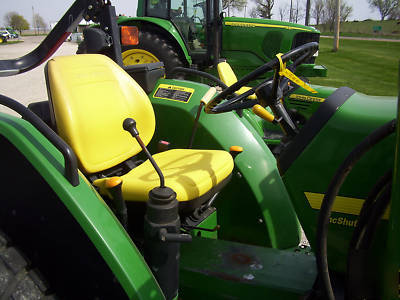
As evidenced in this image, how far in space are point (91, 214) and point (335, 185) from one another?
2.04ft

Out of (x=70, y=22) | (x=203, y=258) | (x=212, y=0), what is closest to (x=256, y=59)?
(x=212, y=0)

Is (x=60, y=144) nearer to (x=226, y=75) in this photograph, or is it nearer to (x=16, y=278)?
(x=16, y=278)

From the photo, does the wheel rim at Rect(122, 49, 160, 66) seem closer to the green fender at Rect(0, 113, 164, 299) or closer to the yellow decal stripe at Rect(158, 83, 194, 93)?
the yellow decal stripe at Rect(158, 83, 194, 93)

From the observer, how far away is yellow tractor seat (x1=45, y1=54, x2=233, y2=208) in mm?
1401

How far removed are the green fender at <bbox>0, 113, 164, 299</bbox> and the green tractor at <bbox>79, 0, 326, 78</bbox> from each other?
185 inches

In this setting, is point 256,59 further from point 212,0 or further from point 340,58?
point 340,58

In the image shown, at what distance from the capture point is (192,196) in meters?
1.33

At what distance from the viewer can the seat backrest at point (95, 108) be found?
1.48 m

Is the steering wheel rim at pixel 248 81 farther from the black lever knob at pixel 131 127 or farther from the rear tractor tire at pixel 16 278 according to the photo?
the rear tractor tire at pixel 16 278

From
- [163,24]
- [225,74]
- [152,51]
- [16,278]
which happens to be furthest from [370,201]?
[163,24]

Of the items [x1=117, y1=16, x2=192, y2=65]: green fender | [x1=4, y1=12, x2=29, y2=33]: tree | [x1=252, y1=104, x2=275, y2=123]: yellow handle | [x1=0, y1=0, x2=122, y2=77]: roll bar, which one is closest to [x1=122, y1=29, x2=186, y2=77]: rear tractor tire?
[x1=117, y1=16, x2=192, y2=65]: green fender

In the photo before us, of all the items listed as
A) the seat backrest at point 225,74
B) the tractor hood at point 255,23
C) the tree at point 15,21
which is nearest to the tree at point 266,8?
the tractor hood at point 255,23

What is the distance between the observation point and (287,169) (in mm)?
1198

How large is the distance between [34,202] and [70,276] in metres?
0.23
